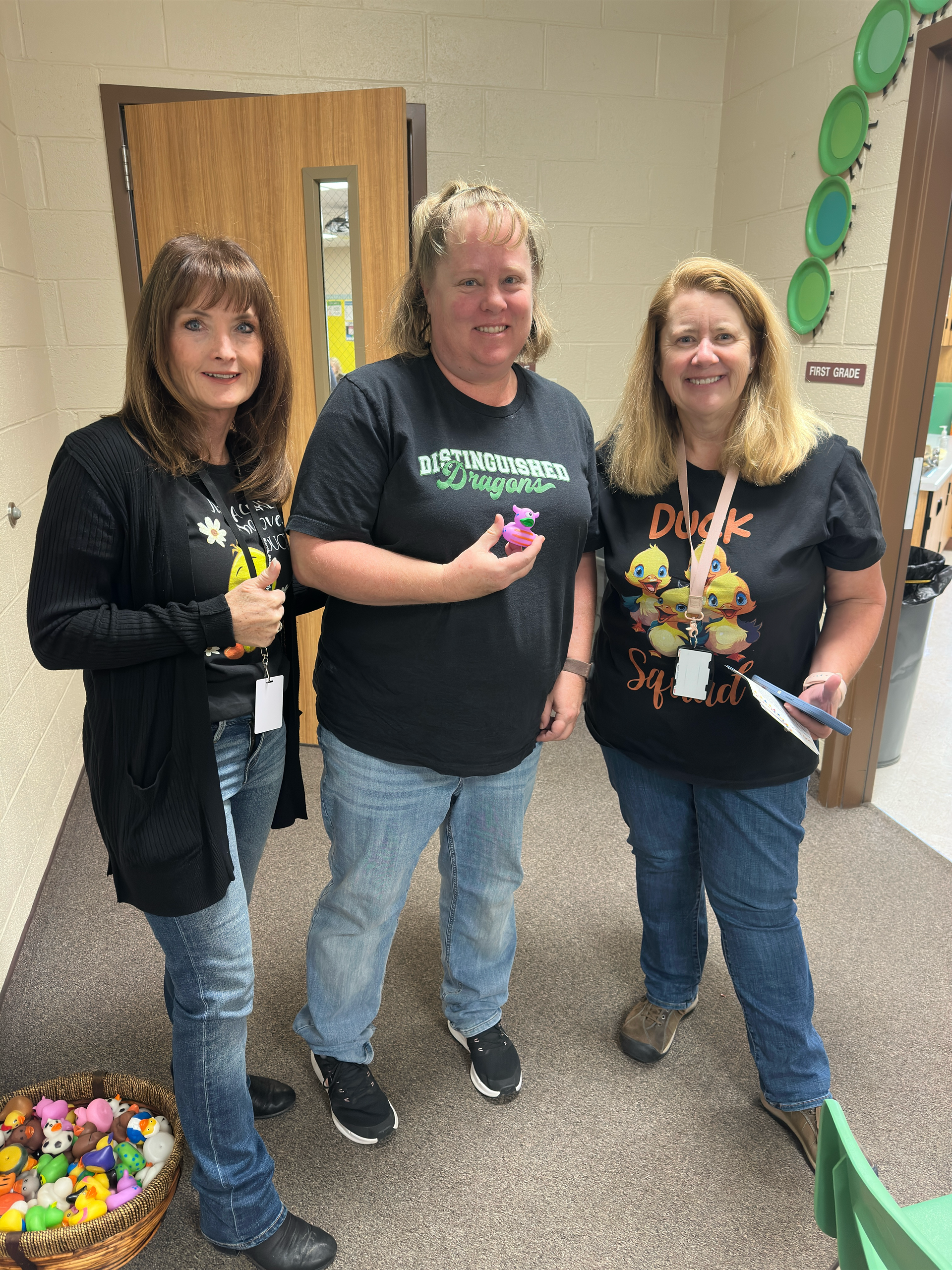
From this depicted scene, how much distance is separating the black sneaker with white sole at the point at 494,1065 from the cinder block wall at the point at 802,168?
6.56 ft

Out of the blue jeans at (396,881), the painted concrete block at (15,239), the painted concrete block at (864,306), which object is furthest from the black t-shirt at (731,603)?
the painted concrete block at (15,239)

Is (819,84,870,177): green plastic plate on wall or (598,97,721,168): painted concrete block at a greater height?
(598,97,721,168): painted concrete block

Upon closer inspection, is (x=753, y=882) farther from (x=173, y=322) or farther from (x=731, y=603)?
(x=173, y=322)

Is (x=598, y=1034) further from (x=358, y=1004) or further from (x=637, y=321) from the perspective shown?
(x=637, y=321)

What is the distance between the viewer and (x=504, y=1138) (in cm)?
158

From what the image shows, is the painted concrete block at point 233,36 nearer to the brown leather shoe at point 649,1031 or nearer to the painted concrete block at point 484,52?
the painted concrete block at point 484,52

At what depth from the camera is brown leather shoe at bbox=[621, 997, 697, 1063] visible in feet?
→ 5.76

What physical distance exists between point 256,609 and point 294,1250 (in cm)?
100

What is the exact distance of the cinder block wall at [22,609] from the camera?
2.08 m

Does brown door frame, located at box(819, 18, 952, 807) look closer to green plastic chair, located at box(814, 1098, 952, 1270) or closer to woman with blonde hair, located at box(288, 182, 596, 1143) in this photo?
woman with blonde hair, located at box(288, 182, 596, 1143)

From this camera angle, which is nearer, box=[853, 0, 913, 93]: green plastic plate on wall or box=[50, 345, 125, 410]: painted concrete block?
box=[853, 0, 913, 93]: green plastic plate on wall

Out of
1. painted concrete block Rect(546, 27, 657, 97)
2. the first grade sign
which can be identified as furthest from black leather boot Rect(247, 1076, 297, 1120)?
painted concrete block Rect(546, 27, 657, 97)

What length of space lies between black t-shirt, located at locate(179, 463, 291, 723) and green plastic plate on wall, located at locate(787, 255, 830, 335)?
7.09 ft

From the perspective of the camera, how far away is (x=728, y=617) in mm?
1398
